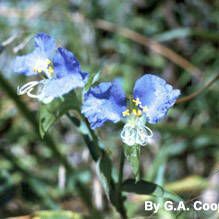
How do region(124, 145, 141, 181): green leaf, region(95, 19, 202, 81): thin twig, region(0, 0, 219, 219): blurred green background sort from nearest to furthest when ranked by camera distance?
region(124, 145, 141, 181): green leaf → region(0, 0, 219, 219): blurred green background → region(95, 19, 202, 81): thin twig

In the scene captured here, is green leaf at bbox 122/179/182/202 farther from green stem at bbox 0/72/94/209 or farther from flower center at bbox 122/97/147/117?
green stem at bbox 0/72/94/209

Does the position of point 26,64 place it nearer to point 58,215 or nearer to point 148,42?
point 58,215

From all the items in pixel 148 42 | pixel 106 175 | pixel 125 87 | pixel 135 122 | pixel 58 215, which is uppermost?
pixel 148 42

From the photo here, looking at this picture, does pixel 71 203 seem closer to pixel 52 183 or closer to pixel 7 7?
pixel 52 183

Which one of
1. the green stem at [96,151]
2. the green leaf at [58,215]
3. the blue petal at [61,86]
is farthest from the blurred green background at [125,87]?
the blue petal at [61,86]

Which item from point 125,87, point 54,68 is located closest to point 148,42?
point 125,87

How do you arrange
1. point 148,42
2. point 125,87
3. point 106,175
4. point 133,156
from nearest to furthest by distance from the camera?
point 133,156, point 106,175, point 125,87, point 148,42

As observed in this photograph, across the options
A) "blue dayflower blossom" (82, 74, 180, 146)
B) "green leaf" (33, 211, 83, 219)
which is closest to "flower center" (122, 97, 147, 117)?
"blue dayflower blossom" (82, 74, 180, 146)

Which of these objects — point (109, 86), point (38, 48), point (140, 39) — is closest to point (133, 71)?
point (140, 39)
